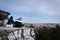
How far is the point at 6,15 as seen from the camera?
32.9ft

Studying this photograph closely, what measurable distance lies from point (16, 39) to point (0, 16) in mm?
1795

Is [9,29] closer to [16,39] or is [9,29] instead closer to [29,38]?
[16,39]

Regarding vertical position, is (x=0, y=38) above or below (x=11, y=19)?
below

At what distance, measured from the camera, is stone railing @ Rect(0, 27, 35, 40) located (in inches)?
326

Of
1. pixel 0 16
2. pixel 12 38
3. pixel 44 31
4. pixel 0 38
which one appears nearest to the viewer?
pixel 0 38

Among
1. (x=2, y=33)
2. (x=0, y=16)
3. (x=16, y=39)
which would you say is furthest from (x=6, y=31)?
(x=0, y=16)

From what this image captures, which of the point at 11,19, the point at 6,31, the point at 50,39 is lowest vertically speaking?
the point at 50,39

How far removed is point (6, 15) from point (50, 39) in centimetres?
446

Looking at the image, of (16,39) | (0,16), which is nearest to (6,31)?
(16,39)

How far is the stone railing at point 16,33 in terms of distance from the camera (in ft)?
27.2

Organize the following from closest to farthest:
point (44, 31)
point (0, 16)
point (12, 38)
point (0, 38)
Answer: point (0, 38) → point (12, 38) → point (0, 16) → point (44, 31)

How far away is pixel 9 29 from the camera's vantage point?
8.57 metres

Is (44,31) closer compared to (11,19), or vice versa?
(11,19)

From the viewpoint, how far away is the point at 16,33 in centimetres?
891
